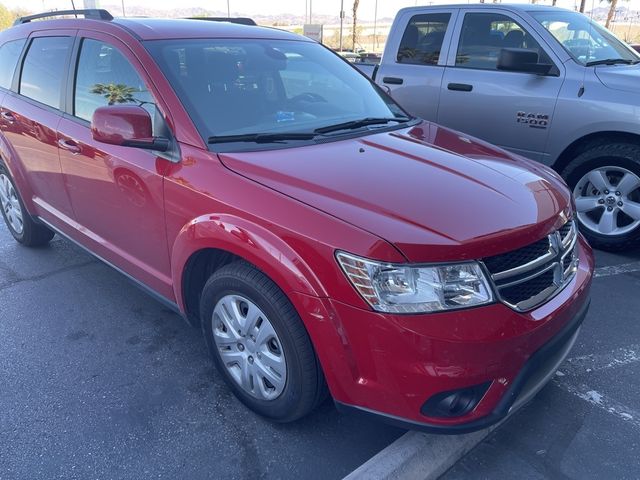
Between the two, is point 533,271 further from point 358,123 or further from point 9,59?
point 9,59

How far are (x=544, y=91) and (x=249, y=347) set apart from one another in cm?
356

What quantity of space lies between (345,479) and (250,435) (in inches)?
21.5

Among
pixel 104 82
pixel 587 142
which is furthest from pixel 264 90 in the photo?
pixel 587 142

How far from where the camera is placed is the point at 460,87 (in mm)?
5098

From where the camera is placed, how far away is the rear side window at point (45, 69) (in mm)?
3484

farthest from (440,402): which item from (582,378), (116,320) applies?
(116,320)

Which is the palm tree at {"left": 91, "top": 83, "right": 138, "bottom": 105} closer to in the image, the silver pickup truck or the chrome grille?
the chrome grille

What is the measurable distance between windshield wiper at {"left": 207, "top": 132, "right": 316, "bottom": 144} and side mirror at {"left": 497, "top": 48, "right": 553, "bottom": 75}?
102 inches

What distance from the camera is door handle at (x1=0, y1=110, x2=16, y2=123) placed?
3928 mm

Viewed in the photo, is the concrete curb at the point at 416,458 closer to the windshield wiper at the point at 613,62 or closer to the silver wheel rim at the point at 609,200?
the silver wheel rim at the point at 609,200

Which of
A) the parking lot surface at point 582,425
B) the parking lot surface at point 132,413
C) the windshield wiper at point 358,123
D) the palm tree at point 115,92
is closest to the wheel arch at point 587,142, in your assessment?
the parking lot surface at point 582,425

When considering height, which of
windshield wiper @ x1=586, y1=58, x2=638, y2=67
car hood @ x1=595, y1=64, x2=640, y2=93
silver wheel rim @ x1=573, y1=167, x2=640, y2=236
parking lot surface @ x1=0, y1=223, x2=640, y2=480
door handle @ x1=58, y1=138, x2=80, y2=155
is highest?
windshield wiper @ x1=586, y1=58, x2=638, y2=67

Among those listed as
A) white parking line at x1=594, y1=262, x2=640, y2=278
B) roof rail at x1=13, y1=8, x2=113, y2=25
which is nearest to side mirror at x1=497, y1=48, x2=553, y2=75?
white parking line at x1=594, y1=262, x2=640, y2=278

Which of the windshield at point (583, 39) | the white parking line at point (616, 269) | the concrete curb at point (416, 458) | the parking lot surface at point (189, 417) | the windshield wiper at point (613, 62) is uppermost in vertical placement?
the windshield at point (583, 39)
